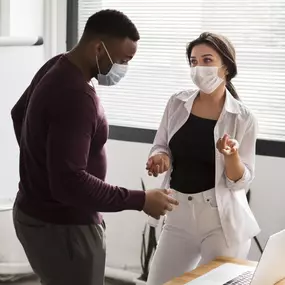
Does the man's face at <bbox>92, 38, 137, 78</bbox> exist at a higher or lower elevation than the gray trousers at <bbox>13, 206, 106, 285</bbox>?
higher

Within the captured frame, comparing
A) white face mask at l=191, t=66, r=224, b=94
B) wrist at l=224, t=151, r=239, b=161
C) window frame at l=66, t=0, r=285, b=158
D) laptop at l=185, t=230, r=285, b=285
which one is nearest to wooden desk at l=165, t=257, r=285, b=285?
laptop at l=185, t=230, r=285, b=285

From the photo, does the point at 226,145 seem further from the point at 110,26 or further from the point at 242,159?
the point at 110,26

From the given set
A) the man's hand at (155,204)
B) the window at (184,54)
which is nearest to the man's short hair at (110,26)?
the man's hand at (155,204)

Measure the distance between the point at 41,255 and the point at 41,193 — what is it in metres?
0.21

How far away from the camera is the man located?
6.21 ft

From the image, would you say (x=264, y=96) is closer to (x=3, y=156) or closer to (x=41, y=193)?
(x=3, y=156)

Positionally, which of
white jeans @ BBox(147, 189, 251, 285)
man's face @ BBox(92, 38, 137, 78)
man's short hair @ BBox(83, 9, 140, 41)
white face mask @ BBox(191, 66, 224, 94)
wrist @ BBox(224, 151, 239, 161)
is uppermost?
man's short hair @ BBox(83, 9, 140, 41)

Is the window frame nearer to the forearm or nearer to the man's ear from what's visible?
the forearm

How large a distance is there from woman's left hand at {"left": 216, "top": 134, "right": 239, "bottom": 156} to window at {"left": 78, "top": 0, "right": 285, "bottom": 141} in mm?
1013

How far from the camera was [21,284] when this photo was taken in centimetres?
351

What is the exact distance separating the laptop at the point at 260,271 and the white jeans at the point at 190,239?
21 cm

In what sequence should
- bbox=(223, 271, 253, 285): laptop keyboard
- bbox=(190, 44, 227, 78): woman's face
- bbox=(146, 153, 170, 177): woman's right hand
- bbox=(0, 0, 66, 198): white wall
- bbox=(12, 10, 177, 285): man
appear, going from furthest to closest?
bbox=(0, 0, 66, 198): white wall → bbox=(190, 44, 227, 78): woman's face → bbox=(146, 153, 170, 177): woman's right hand → bbox=(223, 271, 253, 285): laptop keyboard → bbox=(12, 10, 177, 285): man

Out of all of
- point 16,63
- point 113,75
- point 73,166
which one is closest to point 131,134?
point 16,63

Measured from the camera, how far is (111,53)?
2.01m
